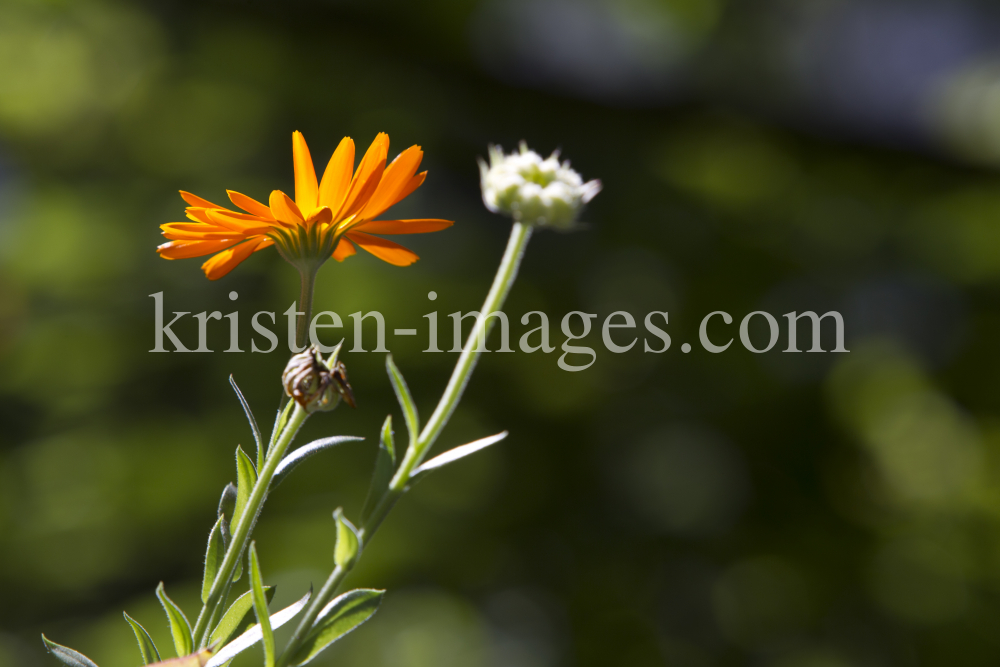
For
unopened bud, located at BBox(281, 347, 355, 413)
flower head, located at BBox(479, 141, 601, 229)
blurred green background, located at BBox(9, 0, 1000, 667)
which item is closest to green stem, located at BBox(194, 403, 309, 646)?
unopened bud, located at BBox(281, 347, 355, 413)

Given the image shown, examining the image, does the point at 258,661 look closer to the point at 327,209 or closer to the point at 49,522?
the point at 49,522

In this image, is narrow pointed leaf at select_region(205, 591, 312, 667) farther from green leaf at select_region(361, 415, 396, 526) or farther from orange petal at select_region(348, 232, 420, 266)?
orange petal at select_region(348, 232, 420, 266)

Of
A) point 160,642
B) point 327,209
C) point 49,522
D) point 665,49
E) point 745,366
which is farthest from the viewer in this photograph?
point 665,49

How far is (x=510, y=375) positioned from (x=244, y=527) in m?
1.68

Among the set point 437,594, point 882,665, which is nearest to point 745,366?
point 882,665

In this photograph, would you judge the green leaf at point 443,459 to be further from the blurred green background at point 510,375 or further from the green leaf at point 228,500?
the blurred green background at point 510,375

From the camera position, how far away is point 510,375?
1.92 meters

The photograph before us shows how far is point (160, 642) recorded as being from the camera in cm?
168

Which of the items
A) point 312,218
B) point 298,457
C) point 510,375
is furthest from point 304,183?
point 510,375

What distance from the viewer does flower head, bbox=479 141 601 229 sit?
0.91ft

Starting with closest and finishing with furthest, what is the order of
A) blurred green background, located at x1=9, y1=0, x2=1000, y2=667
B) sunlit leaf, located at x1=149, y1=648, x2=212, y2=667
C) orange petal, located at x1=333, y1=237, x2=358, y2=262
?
sunlit leaf, located at x1=149, y1=648, x2=212, y2=667, orange petal, located at x1=333, y1=237, x2=358, y2=262, blurred green background, located at x1=9, y1=0, x2=1000, y2=667

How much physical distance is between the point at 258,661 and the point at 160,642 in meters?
0.25

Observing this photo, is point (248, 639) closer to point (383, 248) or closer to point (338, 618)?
point (338, 618)

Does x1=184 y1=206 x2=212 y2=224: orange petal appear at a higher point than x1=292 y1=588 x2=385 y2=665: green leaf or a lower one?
higher
